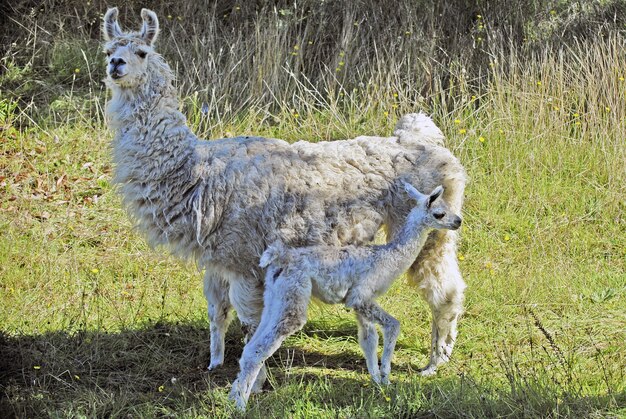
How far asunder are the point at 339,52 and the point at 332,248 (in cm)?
545

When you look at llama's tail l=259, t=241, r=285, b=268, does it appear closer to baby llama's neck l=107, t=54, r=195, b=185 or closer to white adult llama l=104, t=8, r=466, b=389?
white adult llama l=104, t=8, r=466, b=389

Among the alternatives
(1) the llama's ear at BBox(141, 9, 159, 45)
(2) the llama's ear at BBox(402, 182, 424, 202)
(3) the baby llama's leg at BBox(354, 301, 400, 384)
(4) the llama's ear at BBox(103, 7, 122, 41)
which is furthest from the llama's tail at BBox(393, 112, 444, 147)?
(4) the llama's ear at BBox(103, 7, 122, 41)

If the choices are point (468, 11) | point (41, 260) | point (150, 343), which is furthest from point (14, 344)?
point (468, 11)

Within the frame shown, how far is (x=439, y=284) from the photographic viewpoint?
590cm

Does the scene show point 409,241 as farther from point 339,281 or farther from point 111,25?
point 111,25

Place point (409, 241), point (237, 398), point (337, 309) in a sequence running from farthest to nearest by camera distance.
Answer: point (337, 309) < point (409, 241) < point (237, 398)

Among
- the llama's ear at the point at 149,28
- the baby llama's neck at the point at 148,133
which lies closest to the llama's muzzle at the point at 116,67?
the baby llama's neck at the point at 148,133

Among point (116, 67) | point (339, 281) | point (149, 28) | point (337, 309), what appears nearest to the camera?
point (339, 281)

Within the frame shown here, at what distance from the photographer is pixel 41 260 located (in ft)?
24.5

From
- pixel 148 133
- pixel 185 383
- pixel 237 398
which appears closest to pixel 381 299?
pixel 185 383

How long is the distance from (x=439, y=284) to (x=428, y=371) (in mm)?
563

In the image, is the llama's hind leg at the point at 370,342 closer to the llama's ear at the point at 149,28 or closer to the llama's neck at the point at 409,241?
the llama's neck at the point at 409,241

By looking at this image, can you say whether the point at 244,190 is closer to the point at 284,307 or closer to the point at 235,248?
the point at 235,248

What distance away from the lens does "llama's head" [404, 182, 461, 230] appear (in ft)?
17.2
